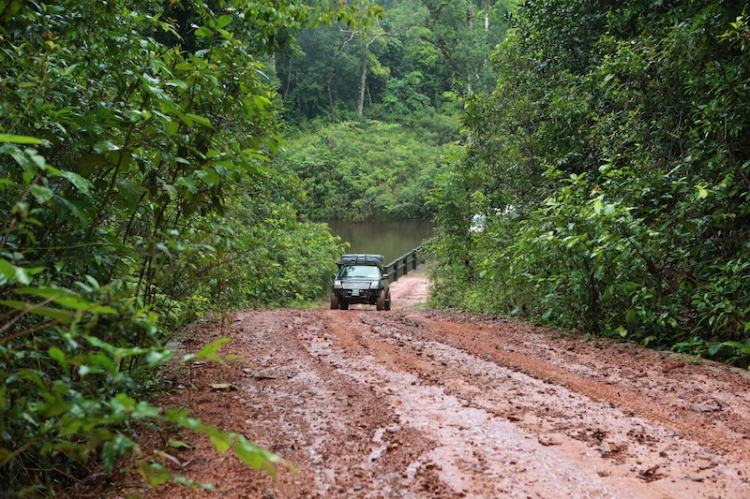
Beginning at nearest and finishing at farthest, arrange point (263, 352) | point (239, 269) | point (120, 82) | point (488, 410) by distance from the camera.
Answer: point (120, 82)
point (488, 410)
point (239, 269)
point (263, 352)

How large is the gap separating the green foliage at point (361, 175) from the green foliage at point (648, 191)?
2648 centimetres

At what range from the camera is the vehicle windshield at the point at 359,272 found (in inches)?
615

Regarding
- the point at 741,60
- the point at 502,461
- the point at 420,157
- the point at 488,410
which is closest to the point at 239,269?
the point at 488,410

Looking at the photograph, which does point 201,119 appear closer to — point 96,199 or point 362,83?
point 96,199

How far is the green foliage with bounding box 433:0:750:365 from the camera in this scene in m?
6.15

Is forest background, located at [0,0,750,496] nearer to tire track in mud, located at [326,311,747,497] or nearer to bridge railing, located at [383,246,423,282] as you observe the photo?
tire track in mud, located at [326,311,747,497]

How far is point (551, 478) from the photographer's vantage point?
9.34 ft

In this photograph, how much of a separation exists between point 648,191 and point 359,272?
10057mm

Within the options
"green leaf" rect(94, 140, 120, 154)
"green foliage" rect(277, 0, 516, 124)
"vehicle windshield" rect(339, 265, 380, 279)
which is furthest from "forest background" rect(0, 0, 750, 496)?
Answer: "green foliage" rect(277, 0, 516, 124)

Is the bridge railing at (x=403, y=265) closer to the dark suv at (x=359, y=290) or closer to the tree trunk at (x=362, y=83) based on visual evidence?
the dark suv at (x=359, y=290)

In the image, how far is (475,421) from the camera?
368cm

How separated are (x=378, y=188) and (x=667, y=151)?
1218 inches

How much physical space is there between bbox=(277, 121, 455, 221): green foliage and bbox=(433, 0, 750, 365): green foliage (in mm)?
26477

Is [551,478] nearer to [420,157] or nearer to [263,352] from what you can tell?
[263,352]
